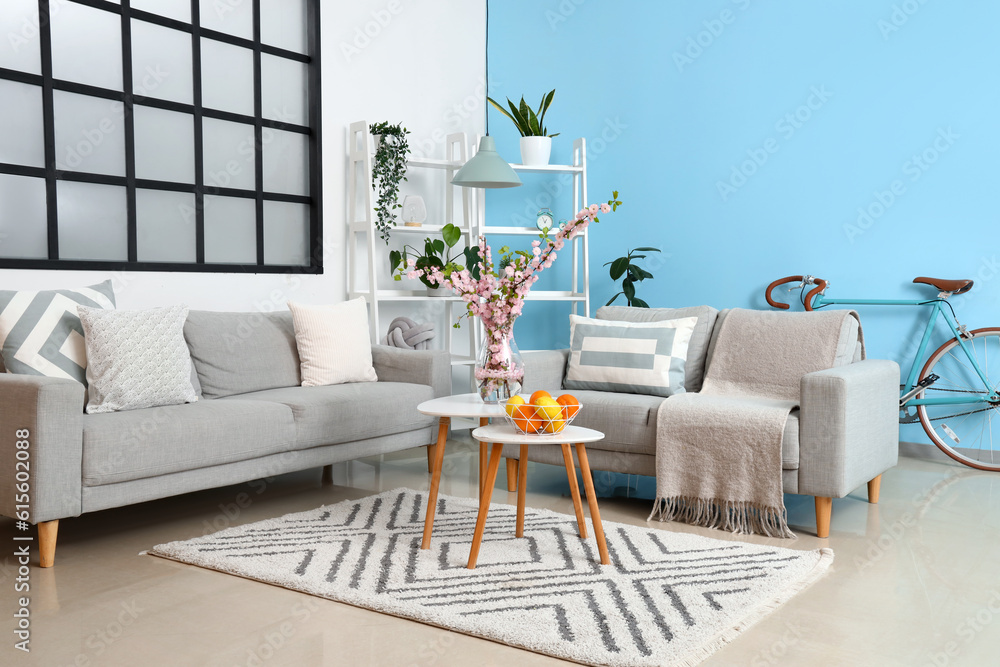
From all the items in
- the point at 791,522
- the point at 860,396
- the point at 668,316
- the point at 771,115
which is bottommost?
the point at 791,522

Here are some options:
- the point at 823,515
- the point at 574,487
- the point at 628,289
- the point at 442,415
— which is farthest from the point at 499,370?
the point at 628,289

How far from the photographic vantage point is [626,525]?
3141 millimetres

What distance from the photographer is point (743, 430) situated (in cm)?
310

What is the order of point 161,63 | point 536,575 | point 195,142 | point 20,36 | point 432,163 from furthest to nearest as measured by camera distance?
point 432,163 → point 195,142 → point 161,63 → point 20,36 → point 536,575

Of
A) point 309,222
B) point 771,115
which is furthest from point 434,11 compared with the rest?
point 771,115

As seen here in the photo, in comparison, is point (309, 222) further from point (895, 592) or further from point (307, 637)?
point (895, 592)

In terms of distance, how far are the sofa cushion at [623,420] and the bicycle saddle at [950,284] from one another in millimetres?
1614

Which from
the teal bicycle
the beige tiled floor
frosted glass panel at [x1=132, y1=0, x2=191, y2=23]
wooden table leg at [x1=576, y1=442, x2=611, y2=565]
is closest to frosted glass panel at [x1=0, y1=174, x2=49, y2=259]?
frosted glass panel at [x1=132, y1=0, x2=191, y2=23]

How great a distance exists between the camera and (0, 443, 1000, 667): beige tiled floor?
2002mm

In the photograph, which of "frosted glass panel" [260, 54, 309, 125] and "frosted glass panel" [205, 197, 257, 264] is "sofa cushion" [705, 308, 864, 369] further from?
"frosted glass panel" [260, 54, 309, 125]

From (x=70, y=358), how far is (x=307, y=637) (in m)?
1.56

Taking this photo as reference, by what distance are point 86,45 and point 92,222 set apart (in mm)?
764

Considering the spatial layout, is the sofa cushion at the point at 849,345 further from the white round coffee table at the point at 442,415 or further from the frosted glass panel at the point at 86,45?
the frosted glass panel at the point at 86,45

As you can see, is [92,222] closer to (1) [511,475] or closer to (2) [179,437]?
(2) [179,437]
